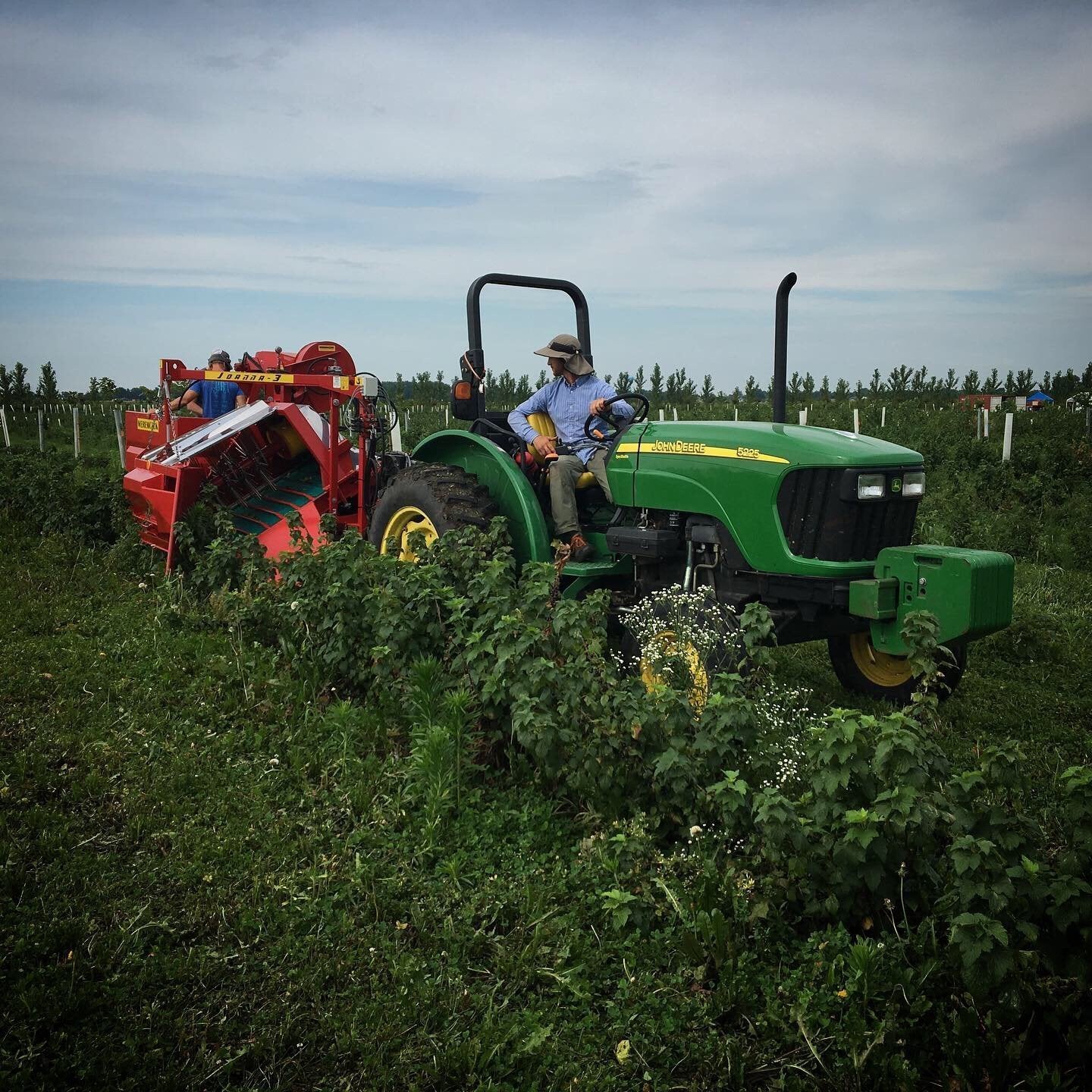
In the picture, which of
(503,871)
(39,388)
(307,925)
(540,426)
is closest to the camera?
(307,925)

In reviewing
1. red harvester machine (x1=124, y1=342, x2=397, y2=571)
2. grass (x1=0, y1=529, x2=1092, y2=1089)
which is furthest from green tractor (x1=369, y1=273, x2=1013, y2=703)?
red harvester machine (x1=124, y1=342, x2=397, y2=571)

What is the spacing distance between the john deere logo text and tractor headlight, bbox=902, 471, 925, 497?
39.4 inches

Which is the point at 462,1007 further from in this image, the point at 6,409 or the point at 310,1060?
the point at 6,409

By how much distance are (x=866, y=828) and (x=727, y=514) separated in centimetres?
232

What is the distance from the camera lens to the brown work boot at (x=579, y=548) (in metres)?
5.64

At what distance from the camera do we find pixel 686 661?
4.54 meters

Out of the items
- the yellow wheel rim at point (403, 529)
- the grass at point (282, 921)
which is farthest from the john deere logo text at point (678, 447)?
the grass at point (282, 921)

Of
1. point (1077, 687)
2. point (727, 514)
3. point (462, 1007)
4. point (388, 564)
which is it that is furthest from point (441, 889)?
point (1077, 687)

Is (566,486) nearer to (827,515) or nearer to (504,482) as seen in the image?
(504,482)

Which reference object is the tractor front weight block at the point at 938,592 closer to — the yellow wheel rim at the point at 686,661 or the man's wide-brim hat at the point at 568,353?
the yellow wheel rim at the point at 686,661

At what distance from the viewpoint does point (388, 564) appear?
5016 mm

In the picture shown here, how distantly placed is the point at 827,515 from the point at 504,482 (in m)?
1.96

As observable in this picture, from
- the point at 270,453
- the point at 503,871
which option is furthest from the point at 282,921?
the point at 270,453

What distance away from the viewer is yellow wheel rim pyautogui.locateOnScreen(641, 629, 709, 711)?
440 cm
